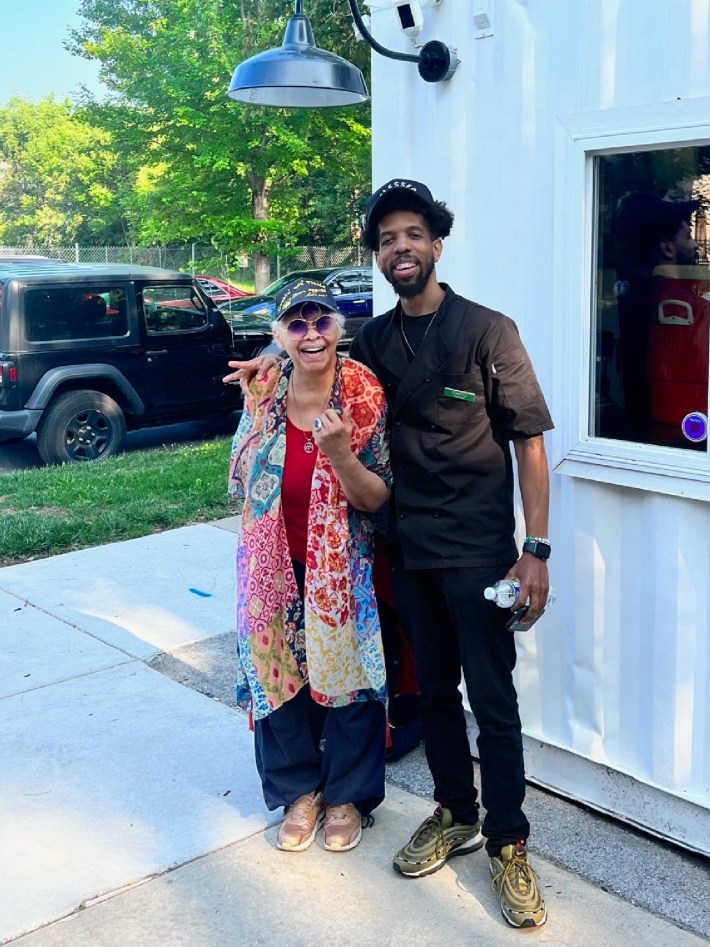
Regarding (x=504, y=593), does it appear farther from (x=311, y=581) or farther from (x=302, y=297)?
(x=302, y=297)

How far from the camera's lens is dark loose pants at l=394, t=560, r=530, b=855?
285 cm

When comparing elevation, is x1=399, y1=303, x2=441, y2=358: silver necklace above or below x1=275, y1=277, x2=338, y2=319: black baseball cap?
below

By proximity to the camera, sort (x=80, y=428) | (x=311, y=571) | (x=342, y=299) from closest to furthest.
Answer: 1. (x=311, y=571)
2. (x=80, y=428)
3. (x=342, y=299)

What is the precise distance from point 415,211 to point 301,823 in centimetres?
191

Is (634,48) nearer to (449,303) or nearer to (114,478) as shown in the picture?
(449,303)

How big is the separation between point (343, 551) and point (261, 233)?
69.8 ft

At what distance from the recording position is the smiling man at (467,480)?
2812 millimetres

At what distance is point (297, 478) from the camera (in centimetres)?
308

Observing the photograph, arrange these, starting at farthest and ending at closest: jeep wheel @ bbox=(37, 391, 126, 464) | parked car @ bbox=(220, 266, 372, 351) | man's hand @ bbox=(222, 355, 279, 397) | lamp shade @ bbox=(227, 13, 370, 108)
→ parked car @ bbox=(220, 266, 372, 351), jeep wheel @ bbox=(37, 391, 126, 464), lamp shade @ bbox=(227, 13, 370, 108), man's hand @ bbox=(222, 355, 279, 397)

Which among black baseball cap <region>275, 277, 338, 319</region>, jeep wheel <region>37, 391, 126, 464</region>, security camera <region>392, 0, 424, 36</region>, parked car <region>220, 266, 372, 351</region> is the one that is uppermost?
security camera <region>392, 0, 424, 36</region>

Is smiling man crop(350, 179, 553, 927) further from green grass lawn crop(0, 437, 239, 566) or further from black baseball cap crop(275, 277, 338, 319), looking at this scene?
green grass lawn crop(0, 437, 239, 566)

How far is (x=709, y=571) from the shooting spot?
299cm

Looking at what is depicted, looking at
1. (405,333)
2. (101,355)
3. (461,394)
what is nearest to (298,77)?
(405,333)

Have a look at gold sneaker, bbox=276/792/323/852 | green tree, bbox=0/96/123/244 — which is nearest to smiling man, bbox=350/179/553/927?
gold sneaker, bbox=276/792/323/852
